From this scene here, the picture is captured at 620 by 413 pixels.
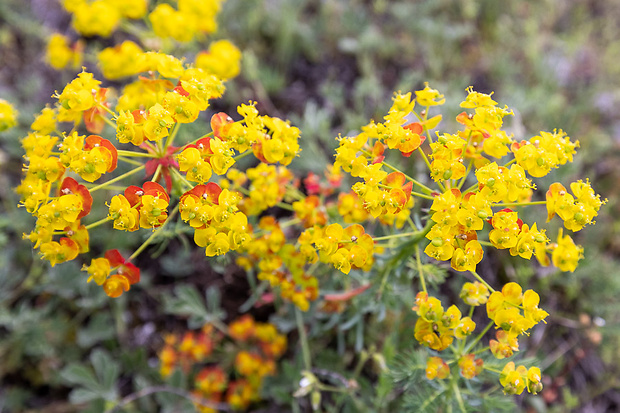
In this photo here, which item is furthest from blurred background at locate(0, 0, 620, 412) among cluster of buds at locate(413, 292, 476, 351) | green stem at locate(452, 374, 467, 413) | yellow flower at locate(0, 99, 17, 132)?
green stem at locate(452, 374, 467, 413)

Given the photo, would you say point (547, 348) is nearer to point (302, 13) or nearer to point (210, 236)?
point (210, 236)

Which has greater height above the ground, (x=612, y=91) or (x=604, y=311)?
(x=612, y=91)

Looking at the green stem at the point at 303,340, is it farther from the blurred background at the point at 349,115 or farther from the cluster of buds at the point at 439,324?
the cluster of buds at the point at 439,324

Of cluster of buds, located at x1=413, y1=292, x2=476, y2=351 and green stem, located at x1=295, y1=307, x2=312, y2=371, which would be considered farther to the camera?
green stem, located at x1=295, y1=307, x2=312, y2=371

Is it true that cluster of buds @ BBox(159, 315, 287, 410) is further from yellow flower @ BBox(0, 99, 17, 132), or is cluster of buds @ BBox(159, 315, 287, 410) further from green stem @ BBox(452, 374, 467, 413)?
yellow flower @ BBox(0, 99, 17, 132)


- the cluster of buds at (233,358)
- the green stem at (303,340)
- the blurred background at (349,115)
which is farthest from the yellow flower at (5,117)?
the green stem at (303,340)

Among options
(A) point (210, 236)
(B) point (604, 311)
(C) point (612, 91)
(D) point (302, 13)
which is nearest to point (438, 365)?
(A) point (210, 236)

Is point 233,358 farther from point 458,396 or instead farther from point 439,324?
point 439,324

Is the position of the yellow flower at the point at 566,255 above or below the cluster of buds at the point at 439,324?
above
